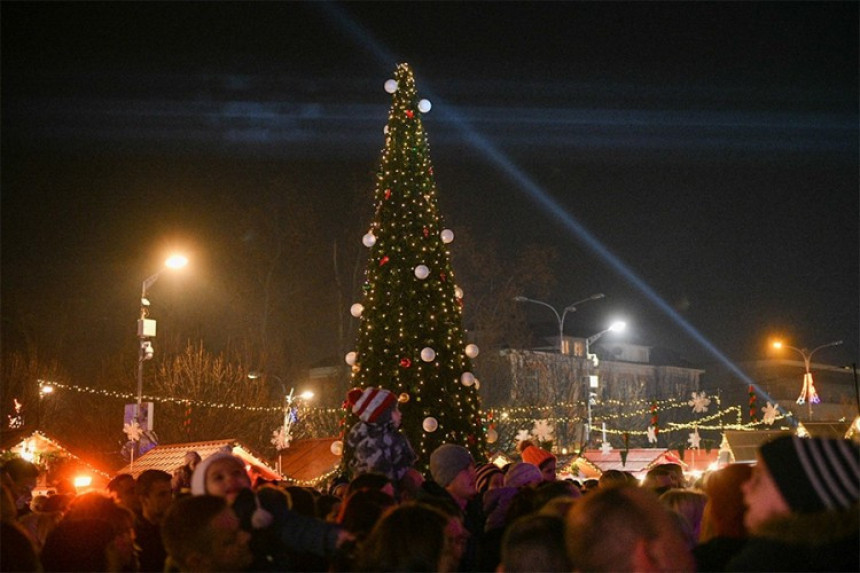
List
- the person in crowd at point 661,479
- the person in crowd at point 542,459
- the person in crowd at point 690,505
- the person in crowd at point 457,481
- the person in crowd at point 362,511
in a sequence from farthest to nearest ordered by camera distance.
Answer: the person in crowd at point 542,459 → the person in crowd at point 661,479 → the person in crowd at point 457,481 → the person in crowd at point 690,505 → the person in crowd at point 362,511

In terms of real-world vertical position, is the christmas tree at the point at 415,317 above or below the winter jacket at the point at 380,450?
above

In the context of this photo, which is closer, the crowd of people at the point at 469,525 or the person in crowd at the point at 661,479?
the crowd of people at the point at 469,525

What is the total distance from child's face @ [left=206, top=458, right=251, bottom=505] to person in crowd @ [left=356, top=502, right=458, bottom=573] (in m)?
1.32

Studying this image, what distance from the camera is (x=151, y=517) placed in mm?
7812

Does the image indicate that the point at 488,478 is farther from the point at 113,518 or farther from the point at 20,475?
the point at 20,475

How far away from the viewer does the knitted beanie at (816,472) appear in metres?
3.42

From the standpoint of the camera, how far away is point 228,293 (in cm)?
3916

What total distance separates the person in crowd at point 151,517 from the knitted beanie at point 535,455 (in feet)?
14.2

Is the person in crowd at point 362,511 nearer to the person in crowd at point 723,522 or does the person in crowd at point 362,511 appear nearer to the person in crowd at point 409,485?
the person in crowd at point 723,522

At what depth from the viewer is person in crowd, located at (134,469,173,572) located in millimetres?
7438

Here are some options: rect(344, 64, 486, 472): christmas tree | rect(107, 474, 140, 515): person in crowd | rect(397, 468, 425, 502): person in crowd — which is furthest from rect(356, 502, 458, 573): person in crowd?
rect(344, 64, 486, 472): christmas tree

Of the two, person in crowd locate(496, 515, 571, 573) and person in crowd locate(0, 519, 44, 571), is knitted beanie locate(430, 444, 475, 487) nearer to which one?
person in crowd locate(496, 515, 571, 573)

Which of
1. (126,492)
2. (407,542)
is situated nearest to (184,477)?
(126,492)

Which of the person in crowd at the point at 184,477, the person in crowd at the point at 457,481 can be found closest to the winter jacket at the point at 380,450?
the person in crowd at the point at 457,481
